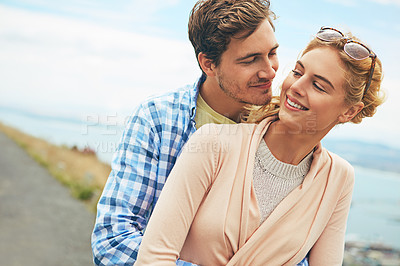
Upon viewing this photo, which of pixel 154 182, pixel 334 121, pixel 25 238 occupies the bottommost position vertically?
pixel 25 238

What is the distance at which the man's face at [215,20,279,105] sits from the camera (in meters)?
2.22

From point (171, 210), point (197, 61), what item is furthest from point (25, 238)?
point (171, 210)

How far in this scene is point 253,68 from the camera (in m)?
2.24

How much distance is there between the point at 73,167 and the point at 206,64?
8903mm

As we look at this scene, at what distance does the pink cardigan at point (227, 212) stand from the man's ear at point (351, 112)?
0.22 metres

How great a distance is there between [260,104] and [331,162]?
43cm

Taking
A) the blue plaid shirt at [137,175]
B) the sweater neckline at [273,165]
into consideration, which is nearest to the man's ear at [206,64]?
the blue plaid shirt at [137,175]

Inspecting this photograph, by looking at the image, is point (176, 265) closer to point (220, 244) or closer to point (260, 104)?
point (220, 244)

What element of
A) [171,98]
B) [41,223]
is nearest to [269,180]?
[171,98]

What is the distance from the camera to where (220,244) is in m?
1.77

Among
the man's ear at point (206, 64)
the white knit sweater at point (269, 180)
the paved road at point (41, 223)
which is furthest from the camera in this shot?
the paved road at point (41, 223)

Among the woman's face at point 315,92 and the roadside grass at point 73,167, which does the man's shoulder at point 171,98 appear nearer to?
the woman's face at point 315,92

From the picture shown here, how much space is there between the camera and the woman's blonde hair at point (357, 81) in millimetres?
1801

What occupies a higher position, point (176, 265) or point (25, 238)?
point (176, 265)
